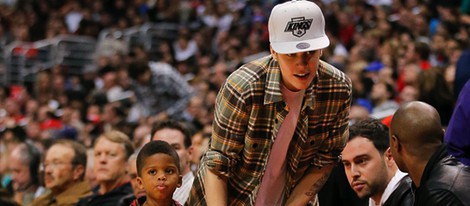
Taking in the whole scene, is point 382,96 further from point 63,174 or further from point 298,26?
point 298,26

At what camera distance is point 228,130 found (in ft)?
13.5

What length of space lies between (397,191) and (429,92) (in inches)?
124

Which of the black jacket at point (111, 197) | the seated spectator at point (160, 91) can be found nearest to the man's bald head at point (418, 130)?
the black jacket at point (111, 197)

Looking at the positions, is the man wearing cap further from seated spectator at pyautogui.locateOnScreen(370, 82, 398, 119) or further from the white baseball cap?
seated spectator at pyautogui.locateOnScreen(370, 82, 398, 119)

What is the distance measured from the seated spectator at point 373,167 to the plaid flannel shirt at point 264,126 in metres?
0.53

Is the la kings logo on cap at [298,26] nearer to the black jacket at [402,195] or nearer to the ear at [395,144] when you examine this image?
the ear at [395,144]

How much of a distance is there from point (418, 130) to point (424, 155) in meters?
0.11

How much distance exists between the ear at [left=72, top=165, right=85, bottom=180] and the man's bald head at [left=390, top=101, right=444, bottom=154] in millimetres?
3019

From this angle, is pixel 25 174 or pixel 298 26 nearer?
pixel 298 26

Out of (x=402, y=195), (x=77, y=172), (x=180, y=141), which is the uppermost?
(x=402, y=195)

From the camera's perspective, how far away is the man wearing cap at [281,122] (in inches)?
158

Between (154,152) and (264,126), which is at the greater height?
(264,126)

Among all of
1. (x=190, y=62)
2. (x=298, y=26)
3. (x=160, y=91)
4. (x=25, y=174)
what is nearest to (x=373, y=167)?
(x=298, y=26)

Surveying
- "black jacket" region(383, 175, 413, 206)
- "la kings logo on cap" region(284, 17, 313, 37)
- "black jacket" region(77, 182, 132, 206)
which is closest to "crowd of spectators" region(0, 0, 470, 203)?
"black jacket" region(77, 182, 132, 206)
